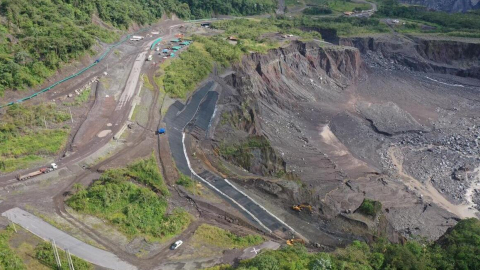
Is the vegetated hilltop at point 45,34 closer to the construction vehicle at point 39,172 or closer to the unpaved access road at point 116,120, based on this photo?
the unpaved access road at point 116,120

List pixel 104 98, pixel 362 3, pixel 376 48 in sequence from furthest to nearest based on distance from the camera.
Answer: pixel 362 3 < pixel 376 48 < pixel 104 98

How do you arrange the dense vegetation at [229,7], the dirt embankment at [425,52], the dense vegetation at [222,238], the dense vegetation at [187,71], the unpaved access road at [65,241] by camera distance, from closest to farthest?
1. the unpaved access road at [65,241]
2. the dense vegetation at [222,238]
3. the dense vegetation at [187,71]
4. the dirt embankment at [425,52]
5. the dense vegetation at [229,7]

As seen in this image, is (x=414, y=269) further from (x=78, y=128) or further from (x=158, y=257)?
(x=78, y=128)

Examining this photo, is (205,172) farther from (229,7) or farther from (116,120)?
(229,7)

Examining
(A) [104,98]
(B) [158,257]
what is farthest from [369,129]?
(B) [158,257]

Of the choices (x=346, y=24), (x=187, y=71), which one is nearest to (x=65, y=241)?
(x=187, y=71)

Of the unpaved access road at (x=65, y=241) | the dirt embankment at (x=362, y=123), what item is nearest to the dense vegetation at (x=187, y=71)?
the dirt embankment at (x=362, y=123)
